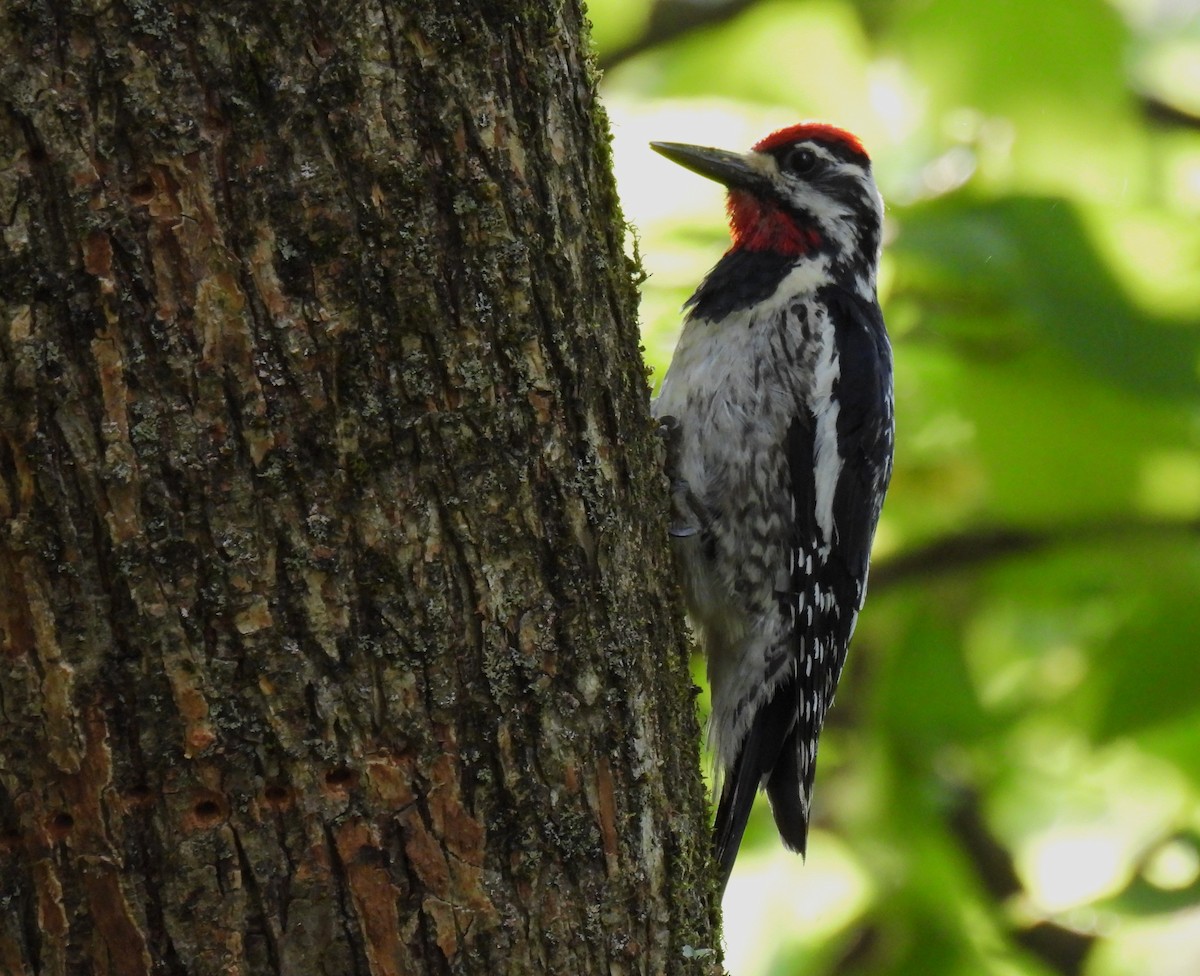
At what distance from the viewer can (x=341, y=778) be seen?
1.57 metres

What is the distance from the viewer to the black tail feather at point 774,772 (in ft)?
10.2

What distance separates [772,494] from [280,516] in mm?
1795

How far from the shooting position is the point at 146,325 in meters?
1.52

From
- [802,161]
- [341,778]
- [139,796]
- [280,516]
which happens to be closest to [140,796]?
[139,796]

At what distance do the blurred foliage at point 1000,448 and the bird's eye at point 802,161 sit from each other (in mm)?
208

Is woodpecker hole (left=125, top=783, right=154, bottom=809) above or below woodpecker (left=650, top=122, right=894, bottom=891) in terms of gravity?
below

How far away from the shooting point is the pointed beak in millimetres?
3391

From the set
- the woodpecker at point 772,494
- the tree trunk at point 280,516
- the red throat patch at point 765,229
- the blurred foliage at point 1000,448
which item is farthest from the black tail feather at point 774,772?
the tree trunk at point 280,516

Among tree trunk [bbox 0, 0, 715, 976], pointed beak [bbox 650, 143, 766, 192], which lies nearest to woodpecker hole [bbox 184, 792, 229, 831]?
tree trunk [bbox 0, 0, 715, 976]

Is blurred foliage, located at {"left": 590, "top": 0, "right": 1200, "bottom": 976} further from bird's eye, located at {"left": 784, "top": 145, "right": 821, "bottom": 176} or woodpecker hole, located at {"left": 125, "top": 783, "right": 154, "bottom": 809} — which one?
woodpecker hole, located at {"left": 125, "top": 783, "right": 154, "bottom": 809}

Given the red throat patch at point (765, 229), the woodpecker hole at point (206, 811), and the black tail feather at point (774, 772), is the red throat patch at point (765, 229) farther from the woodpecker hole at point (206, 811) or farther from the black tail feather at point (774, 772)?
the woodpecker hole at point (206, 811)

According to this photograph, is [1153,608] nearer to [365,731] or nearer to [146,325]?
[365,731]

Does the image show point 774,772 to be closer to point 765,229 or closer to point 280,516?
point 765,229

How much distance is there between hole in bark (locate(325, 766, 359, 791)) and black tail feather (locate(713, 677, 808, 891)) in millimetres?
1634
